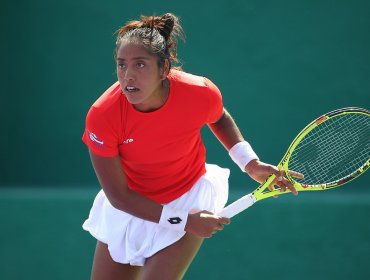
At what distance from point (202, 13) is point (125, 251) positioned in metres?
2.12

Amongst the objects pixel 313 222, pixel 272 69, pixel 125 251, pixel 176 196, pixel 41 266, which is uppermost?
pixel 272 69

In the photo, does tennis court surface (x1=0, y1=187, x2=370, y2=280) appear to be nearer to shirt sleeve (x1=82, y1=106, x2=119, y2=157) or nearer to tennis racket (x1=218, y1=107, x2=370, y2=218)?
tennis racket (x1=218, y1=107, x2=370, y2=218)

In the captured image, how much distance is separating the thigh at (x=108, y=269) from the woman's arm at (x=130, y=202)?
0.29 metres

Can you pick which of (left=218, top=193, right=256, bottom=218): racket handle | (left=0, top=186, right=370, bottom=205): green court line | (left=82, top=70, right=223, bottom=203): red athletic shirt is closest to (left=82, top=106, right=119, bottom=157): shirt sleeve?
(left=82, top=70, right=223, bottom=203): red athletic shirt

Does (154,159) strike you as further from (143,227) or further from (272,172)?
(272,172)

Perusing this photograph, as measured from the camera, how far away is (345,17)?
481cm

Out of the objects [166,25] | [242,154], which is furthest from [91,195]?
[166,25]

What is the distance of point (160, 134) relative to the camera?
120 inches

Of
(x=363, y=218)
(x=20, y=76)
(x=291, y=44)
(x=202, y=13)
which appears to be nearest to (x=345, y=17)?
(x=291, y=44)

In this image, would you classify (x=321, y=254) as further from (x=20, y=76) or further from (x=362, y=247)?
(x=20, y=76)

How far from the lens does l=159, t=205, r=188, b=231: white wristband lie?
304 cm

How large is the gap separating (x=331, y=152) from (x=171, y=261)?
2.87ft

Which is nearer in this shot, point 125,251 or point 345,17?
point 125,251

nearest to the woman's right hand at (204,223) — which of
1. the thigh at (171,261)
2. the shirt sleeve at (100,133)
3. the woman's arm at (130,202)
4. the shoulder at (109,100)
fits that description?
the woman's arm at (130,202)
